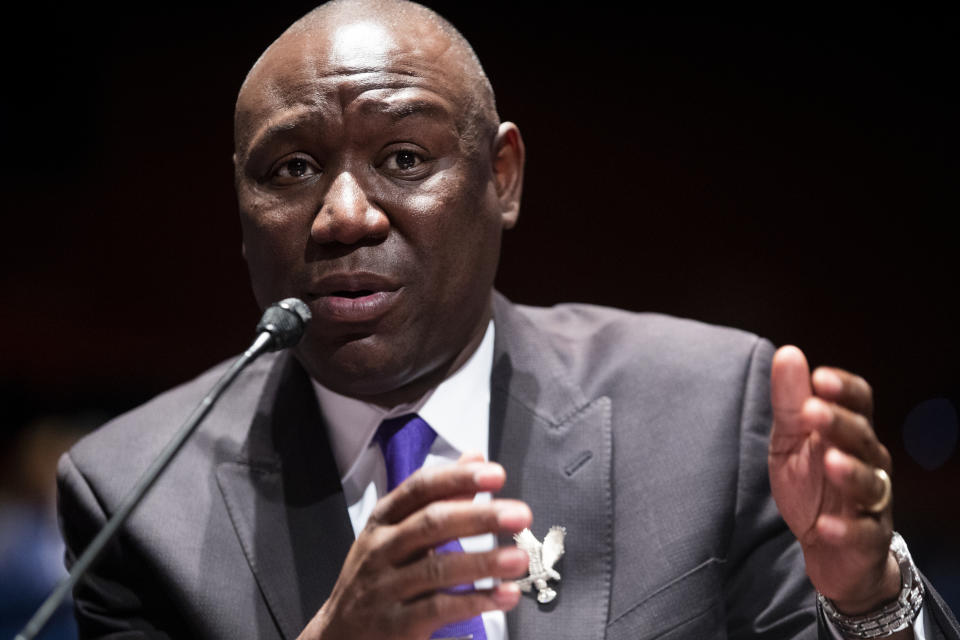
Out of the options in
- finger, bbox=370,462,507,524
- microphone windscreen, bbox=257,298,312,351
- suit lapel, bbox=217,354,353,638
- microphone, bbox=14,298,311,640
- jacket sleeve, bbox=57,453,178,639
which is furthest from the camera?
jacket sleeve, bbox=57,453,178,639

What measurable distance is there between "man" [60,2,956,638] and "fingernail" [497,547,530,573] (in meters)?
0.42

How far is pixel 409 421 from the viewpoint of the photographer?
189 cm

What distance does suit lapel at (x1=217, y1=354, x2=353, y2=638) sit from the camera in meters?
1.82

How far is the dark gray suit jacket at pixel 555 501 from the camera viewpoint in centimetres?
176

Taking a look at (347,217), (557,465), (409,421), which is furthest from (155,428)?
(557,465)

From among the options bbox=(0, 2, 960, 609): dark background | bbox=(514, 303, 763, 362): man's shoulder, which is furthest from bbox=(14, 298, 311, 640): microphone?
bbox=(0, 2, 960, 609): dark background

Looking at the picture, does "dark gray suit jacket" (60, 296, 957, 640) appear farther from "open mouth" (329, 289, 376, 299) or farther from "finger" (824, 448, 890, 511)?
"finger" (824, 448, 890, 511)

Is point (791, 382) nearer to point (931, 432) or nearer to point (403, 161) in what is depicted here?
point (403, 161)

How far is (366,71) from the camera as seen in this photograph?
1740mm

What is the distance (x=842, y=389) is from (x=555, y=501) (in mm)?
652

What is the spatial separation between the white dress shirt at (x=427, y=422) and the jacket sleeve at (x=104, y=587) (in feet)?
1.33

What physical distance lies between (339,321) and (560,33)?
5.08ft

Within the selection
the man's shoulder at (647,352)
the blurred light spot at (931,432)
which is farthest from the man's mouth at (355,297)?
the blurred light spot at (931,432)

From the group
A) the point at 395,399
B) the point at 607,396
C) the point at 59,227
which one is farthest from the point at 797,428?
the point at 59,227
